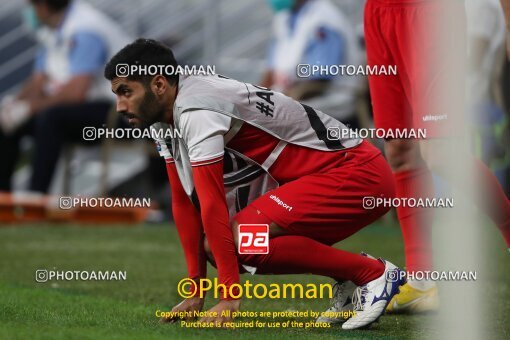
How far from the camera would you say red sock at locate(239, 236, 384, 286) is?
4203mm

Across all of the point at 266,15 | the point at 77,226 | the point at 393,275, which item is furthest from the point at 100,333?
the point at 266,15

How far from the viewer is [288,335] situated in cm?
397

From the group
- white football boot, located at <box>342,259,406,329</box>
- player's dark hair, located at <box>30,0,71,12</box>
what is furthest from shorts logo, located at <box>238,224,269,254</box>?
player's dark hair, located at <box>30,0,71,12</box>

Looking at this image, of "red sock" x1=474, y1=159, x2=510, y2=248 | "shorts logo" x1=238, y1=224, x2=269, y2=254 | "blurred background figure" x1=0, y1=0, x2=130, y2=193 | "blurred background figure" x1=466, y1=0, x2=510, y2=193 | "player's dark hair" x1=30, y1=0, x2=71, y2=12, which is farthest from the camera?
"player's dark hair" x1=30, y1=0, x2=71, y2=12

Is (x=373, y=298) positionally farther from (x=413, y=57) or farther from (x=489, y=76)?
(x=489, y=76)

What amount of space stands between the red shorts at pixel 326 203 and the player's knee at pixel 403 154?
0.29 m

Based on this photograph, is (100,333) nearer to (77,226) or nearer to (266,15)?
(77,226)

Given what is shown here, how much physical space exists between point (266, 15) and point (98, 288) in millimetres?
5655

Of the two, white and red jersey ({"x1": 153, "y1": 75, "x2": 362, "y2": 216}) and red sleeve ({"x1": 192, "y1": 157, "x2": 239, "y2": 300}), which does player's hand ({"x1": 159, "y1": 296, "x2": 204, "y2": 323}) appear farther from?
white and red jersey ({"x1": 153, "y1": 75, "x2": 362, "y2": 216})

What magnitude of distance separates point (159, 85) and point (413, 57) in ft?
3.13

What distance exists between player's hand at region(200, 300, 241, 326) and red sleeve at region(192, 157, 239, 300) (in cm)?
2

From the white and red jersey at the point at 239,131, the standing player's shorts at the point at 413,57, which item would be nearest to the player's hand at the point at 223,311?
the white and red jersey at the point at 239,131

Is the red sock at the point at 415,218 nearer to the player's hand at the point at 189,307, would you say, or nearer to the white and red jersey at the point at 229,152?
the white and red jersey at the point at 229,152

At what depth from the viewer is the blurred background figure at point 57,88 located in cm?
864
